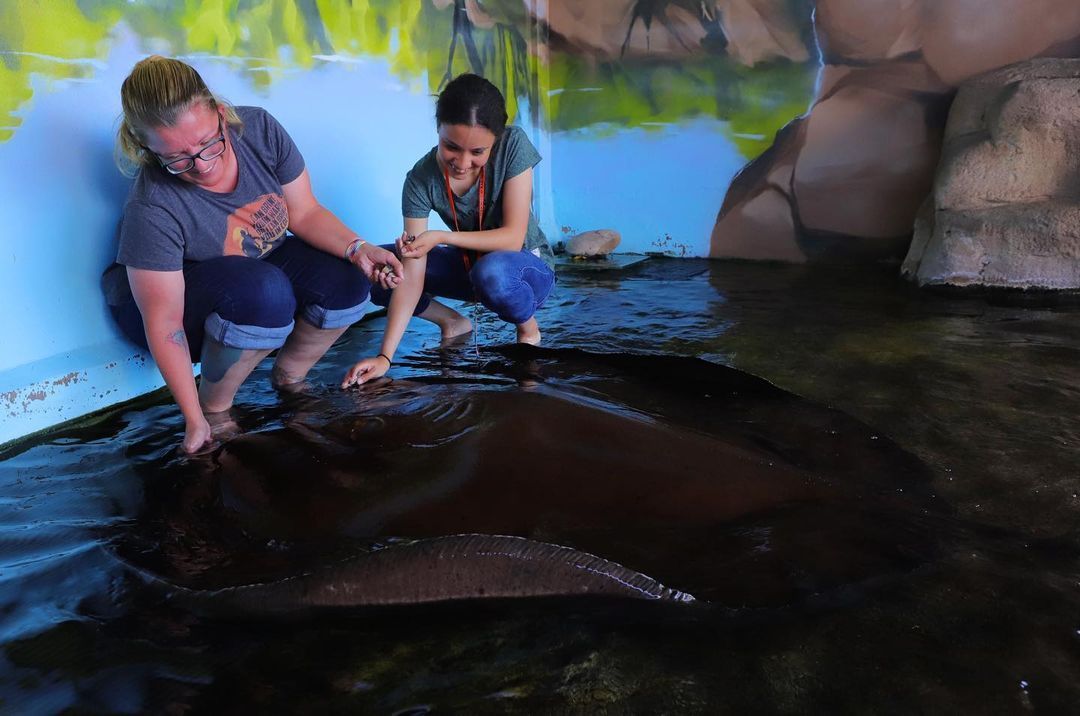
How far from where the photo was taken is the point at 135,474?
7.62 feet

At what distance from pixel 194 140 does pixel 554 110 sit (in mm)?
5078

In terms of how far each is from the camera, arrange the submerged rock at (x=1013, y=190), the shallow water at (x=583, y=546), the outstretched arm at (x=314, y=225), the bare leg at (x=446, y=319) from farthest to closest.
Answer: the submerged rock at (x=1013, y=190) → the bare leg at (x=446, y=319) → the outstretched arm at (x=314, y=225) → the shallow water at (x=583, y=546)

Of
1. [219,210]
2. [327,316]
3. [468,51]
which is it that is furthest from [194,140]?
[468,51]

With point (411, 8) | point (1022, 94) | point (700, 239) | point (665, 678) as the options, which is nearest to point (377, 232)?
point (411, 8)

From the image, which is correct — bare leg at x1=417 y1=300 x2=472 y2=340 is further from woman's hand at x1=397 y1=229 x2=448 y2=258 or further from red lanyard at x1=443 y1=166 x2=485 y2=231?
woman's hand at x1=397 y1=229 x2=448 y2=258

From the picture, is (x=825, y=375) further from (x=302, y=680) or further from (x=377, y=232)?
(x=377, y=232)

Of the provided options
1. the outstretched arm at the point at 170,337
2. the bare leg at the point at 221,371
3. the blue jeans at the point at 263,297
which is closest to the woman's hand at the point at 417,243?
the blue jeans at the point at 263,297

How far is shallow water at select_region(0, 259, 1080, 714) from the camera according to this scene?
134 cm

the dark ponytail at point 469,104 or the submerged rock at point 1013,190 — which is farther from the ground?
the dark ponytail at point 469,104

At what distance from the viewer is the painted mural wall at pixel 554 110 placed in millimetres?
2789

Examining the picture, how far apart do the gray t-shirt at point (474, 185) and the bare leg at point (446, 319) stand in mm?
566

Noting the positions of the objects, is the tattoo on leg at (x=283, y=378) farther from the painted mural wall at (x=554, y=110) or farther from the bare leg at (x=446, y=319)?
the bare leg at (x=446, y=319)

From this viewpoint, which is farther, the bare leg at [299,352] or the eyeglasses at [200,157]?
the bare leg at [299,352]

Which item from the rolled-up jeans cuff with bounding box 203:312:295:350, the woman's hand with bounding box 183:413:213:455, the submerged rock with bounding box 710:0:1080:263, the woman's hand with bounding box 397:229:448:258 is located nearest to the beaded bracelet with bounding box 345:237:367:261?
the woman's hand with bounding box 397:229:448:258
